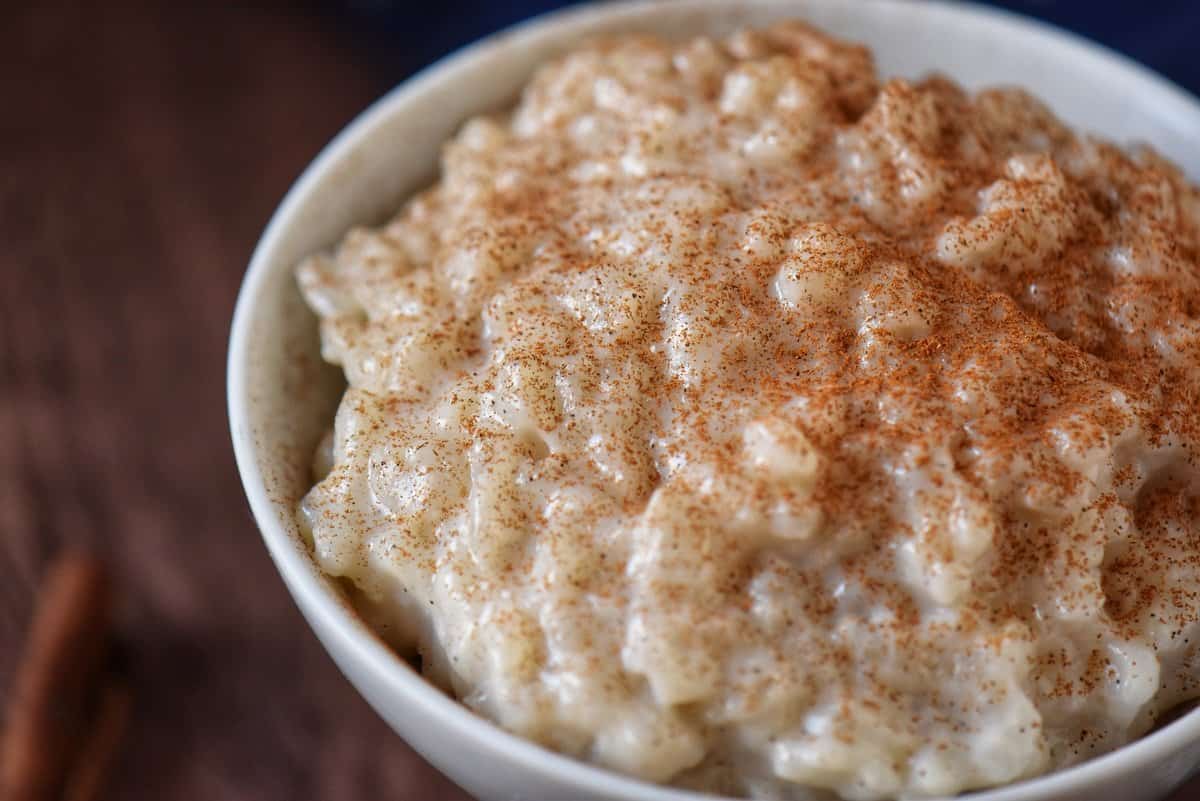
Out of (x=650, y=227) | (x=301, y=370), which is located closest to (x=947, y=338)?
(x=650, y=227)

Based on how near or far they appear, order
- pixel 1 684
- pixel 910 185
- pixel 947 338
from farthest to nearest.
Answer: pixel 1 684 → pixel 910 185 → pixel 947 338

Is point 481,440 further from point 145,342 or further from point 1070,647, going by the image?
point 145,342

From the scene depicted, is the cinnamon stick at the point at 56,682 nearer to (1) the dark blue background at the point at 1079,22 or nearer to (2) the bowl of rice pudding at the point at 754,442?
(2) the bowl of rice pudding at the point at 754,442

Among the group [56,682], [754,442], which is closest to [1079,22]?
[754,442]

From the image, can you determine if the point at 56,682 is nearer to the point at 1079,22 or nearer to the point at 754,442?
the point at 754,442

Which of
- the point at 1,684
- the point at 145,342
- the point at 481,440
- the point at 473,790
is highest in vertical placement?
the point at 481,440

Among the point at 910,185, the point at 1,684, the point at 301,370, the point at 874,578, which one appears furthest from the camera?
the point at 1,684

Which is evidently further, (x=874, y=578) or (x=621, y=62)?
(x=621, y=62)

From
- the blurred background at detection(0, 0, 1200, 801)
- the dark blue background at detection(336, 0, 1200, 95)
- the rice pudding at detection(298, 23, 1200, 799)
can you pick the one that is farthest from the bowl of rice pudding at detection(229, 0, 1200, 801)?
the dark blue background at detection(336, 0, 1200, 95)
